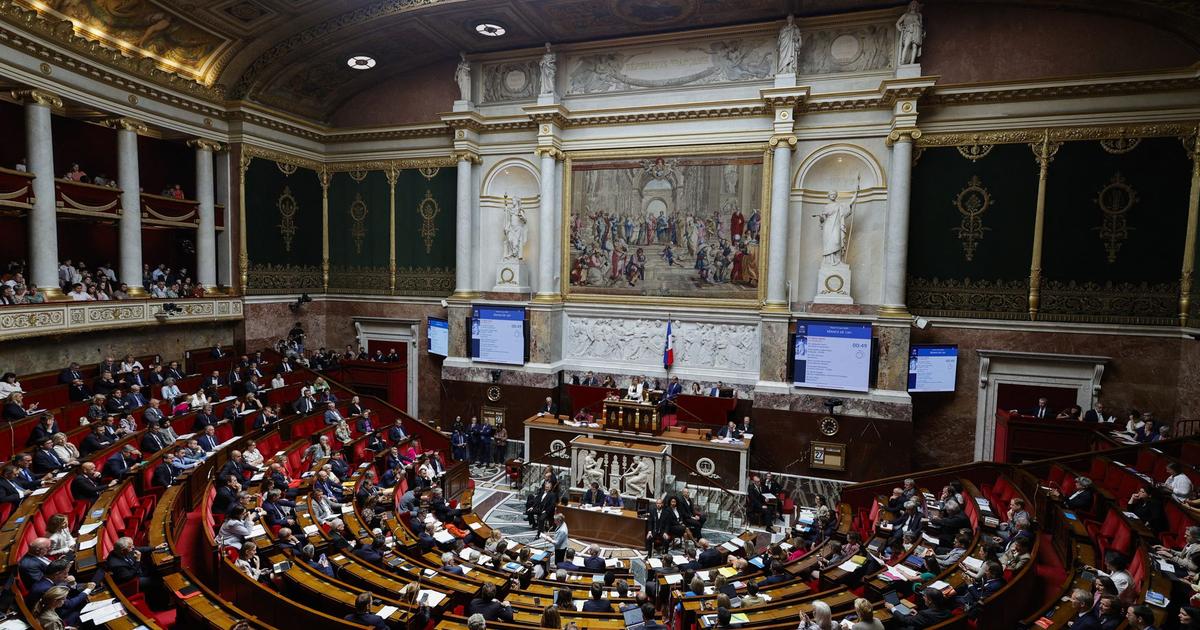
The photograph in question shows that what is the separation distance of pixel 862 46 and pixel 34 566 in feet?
67.8

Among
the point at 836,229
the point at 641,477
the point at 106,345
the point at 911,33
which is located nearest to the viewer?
the point at 641,477

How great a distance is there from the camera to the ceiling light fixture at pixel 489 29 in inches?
742

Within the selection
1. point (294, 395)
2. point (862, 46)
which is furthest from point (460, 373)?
point (862, 46)

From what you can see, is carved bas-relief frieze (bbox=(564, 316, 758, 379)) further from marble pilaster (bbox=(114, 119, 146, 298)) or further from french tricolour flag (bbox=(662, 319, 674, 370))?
marble pilaster (bbox=(114, 119, 146, 298))

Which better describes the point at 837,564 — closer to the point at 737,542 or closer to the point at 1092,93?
the point at 737,542

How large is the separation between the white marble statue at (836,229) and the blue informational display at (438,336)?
12.9 m

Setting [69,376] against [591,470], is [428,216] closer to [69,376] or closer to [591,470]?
[69,376]

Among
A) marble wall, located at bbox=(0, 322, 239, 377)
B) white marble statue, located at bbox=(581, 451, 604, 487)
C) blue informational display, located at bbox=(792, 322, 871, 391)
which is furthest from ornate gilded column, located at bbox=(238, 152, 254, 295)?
blue informational display, located at bbox=(792, 322, 871, 391)

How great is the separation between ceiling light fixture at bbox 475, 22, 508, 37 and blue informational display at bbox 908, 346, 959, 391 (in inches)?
618

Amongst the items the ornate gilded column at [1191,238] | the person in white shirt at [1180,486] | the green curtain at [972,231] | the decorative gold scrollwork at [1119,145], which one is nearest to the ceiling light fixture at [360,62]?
the green curtain at [972,231]

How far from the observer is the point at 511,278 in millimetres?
20828

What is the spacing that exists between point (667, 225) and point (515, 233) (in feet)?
17.3

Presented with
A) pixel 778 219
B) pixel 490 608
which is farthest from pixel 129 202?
pixel 778 219

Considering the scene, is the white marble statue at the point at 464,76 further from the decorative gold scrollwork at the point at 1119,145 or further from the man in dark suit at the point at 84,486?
the decorative gold scrollwork at the point at 1119,145
